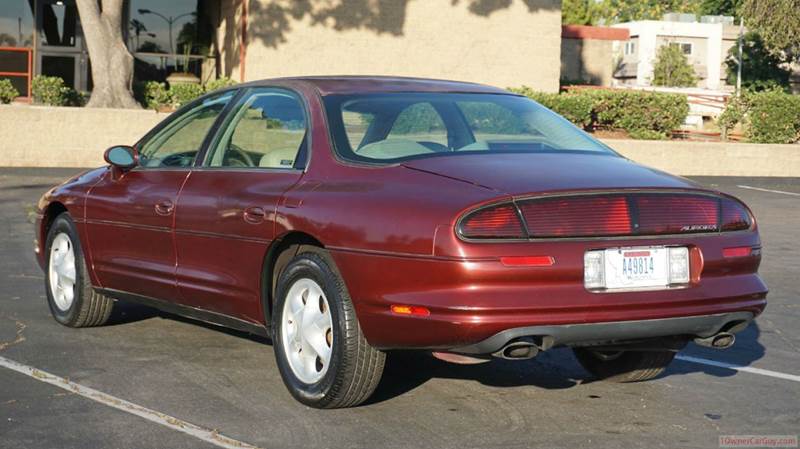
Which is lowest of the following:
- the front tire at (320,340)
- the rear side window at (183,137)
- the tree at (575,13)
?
the front tire at (320,340)

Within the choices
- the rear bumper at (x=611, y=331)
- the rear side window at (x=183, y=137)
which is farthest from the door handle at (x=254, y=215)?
the rear bumper at (x=611, y=331)

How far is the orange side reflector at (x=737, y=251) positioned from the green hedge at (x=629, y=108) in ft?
75.3

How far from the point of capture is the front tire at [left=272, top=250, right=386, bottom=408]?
5629 mm

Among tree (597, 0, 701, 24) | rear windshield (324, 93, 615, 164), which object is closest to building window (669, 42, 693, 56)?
tree (597, 0, 701, 24)

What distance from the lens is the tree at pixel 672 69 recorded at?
3258 inches

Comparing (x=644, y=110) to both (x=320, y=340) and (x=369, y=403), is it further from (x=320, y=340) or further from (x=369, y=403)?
(x=320, y=340)

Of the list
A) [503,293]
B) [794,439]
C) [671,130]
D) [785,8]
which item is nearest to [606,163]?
[503,293]

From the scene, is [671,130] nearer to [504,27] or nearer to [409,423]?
[504,27]

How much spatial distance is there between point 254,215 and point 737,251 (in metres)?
2.27

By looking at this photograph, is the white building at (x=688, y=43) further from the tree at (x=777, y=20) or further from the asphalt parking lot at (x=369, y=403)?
the asphalt parking lot at (x=369, y=403)

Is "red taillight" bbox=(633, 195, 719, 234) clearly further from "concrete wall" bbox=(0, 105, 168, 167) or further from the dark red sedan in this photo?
"concrete wall" bbox=(0, 105, 168, 167)

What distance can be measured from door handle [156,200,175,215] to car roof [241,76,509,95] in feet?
2.62

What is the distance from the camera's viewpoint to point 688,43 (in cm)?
9388

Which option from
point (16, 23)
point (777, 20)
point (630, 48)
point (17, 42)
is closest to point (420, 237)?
point (17, 42)
